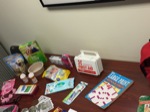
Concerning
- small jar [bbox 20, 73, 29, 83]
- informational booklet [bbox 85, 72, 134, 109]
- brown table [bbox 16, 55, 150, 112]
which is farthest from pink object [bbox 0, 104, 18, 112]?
informational booklet [bbox 85, 72, 134, 109]

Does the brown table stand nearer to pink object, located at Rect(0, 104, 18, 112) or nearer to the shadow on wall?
pink object, located at Rect(0, 104, 18, 112)

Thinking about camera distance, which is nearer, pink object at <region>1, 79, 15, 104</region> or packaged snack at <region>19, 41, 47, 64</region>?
pink object at <region>1, 79, 15, 104</region>

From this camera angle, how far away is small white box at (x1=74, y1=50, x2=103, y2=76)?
1.12 m

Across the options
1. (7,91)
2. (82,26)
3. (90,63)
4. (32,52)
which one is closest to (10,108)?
(7,91)

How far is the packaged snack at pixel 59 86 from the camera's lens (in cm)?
117

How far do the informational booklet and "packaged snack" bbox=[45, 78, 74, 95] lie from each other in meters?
0.15

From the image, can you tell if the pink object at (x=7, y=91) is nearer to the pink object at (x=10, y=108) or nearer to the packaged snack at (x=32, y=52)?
the pink object at (x=10, y=108)

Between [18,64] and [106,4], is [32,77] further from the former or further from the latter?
[106,4]

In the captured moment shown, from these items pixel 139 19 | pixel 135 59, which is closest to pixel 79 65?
pixel 135 59

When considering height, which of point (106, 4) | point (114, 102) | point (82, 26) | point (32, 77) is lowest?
point (114, 102)

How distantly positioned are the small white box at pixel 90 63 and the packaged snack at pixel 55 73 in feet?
0.33

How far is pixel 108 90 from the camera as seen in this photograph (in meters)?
1.04

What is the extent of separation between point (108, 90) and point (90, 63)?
196mm

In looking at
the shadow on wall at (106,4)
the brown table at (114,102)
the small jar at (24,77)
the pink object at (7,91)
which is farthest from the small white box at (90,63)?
the pink object at (7,91)
